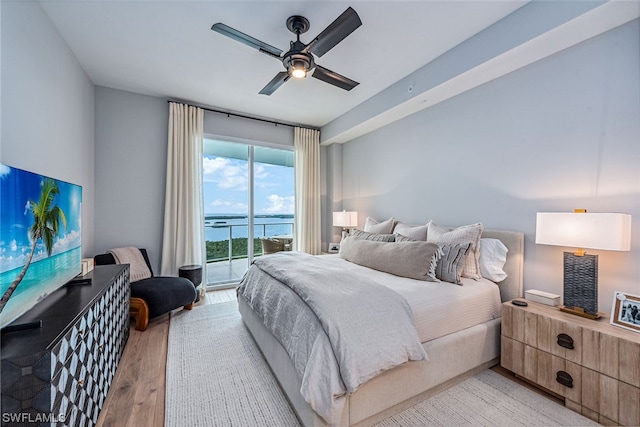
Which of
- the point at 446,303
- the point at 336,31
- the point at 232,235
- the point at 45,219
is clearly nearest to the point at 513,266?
the point at 446,303

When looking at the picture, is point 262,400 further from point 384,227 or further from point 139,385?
point 384,227

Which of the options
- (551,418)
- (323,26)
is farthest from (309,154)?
(551,418)

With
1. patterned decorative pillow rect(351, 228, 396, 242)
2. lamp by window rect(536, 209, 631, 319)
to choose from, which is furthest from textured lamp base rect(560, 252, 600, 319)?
patterned decorative pillow rect(351, 228, 396, 242)

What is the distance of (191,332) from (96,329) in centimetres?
125

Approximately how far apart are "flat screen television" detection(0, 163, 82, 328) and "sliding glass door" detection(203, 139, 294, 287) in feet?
8.10

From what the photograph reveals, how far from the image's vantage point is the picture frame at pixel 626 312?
1.64 meters

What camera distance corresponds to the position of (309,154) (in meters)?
4.95

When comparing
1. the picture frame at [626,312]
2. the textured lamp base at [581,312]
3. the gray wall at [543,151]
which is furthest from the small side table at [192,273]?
the picture frame at [626,312]

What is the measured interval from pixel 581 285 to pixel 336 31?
250 cm

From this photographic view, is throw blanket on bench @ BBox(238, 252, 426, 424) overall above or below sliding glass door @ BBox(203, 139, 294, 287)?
below

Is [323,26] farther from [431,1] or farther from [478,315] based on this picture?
[478,315]

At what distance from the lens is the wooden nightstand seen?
1.52 meters

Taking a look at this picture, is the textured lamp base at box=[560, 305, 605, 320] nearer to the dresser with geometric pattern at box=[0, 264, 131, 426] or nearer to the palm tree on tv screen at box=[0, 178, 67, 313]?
the dresser with geometric pattern at box=[0, 264, 131, 426]

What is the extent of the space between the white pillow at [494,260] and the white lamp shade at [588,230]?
43 cm
